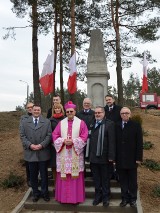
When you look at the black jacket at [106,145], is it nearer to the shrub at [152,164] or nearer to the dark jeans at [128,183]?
the dark jeans at [128,183]

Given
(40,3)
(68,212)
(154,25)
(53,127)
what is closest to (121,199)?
(68,212)

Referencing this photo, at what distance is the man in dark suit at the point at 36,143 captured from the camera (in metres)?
6.23

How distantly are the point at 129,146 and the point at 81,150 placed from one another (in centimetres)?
93

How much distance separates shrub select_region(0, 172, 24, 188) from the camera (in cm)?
759

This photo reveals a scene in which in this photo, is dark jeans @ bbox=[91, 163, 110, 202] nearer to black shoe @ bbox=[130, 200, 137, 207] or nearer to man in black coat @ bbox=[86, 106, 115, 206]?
man in black coat @ bbox=[86, 106, 115, 206]

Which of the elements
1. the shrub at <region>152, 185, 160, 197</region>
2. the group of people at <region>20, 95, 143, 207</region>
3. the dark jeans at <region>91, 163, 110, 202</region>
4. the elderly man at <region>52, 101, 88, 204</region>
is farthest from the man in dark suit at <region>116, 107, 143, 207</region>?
the shrub at <region>152, 185, 160, 197</region>

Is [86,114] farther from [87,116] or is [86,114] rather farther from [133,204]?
[133,204]

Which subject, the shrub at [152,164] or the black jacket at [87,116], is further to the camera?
the shrub at [152,164]

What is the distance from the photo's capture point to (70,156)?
6203mm

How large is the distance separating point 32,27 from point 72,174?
Result: 939cm

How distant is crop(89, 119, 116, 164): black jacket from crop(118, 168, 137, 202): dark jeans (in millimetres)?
410

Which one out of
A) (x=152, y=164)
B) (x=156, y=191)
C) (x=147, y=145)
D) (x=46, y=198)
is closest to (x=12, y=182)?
(x=46, y=198)

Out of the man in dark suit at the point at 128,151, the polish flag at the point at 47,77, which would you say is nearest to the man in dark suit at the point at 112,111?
the man in dark suit at the point at 128,151

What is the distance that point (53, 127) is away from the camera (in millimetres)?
6484
